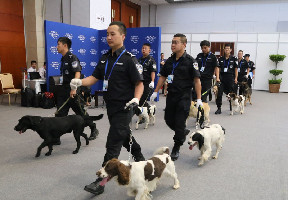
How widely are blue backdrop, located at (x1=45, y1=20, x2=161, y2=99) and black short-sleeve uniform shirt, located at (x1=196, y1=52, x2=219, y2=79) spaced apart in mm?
3228

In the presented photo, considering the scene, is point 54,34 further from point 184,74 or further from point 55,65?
point 184,74

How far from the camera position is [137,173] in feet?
7.79

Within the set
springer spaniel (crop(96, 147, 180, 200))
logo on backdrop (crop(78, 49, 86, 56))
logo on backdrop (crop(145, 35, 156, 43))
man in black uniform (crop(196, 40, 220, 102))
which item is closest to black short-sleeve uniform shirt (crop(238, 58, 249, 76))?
logo on backdrop (crop(145, 35, 156, 43))

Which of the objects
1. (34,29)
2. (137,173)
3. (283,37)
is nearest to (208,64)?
(137,173)

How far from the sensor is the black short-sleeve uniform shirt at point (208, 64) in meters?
5.88

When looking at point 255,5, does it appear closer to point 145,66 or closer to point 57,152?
point 145,66

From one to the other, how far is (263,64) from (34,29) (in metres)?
11.1

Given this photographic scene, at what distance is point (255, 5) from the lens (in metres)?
13.6

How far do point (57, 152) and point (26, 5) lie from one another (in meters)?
8.11

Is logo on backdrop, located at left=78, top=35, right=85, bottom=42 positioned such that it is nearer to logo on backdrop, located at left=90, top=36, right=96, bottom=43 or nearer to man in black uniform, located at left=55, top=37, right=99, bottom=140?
logo on backdrop, located at left=90, top=36, right=96, bottom=43

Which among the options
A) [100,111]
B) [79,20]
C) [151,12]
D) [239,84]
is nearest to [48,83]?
[100,111]

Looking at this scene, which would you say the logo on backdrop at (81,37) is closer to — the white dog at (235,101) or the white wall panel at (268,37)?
the white dog at (235,101)

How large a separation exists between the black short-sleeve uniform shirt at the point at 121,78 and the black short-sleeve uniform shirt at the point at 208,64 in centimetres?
367

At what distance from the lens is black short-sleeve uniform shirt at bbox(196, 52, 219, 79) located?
588 cm
